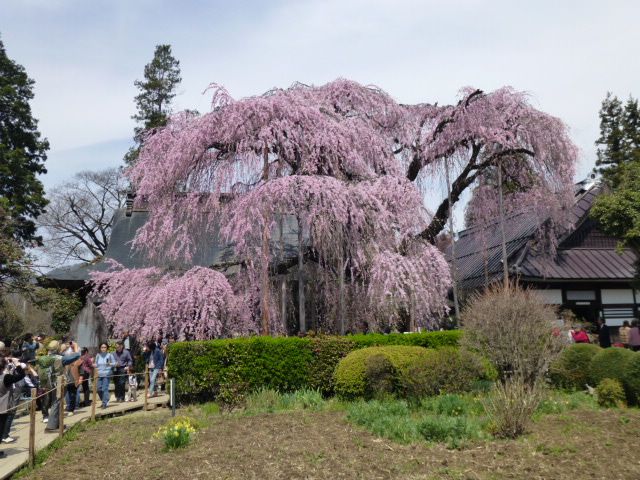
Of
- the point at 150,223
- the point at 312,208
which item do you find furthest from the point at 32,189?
the point at 312,208

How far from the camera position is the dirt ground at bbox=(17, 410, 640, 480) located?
6070 millimetres

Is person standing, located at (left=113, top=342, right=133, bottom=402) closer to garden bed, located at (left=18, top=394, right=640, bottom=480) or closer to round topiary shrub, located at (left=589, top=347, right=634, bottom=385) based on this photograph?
garden bed, located at (left=18, top=394, right=640, bottom=480)

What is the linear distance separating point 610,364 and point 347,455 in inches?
229

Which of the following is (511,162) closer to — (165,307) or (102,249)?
(165,307)

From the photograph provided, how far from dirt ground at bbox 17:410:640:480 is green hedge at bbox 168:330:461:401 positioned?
9.05 ft

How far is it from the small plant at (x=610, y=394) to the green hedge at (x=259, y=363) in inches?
184

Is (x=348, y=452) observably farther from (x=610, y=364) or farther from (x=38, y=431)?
(x=38, y=431)

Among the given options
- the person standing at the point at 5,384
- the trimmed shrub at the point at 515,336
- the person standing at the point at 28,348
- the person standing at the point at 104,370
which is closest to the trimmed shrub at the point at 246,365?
the person standing at the point at 104,370

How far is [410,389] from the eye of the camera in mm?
9734

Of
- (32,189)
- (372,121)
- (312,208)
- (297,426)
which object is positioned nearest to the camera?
(297,426)

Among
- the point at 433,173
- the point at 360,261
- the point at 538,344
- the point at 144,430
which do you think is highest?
the point at 433,173

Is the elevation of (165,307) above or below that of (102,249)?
below

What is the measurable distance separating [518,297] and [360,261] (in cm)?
419

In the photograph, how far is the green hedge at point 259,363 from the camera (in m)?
11.9
